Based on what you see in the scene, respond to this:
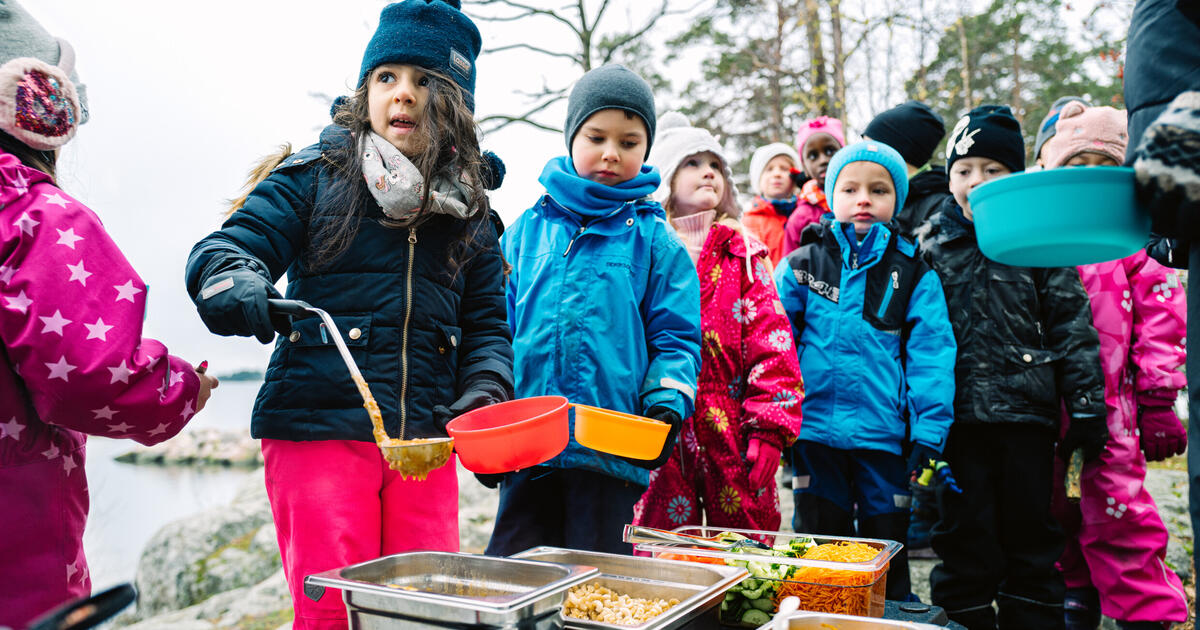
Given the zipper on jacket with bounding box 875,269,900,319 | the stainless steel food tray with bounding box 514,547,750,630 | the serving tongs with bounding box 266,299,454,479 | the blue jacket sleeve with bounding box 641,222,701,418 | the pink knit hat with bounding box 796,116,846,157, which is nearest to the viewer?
the serving tongs with bounding box 266,299,454,479

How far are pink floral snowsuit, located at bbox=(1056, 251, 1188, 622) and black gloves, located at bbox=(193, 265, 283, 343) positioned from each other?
3.29 metres

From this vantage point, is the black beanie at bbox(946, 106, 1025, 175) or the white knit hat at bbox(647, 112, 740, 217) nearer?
the black beanie at bbox(946, 106, 1025, 175)

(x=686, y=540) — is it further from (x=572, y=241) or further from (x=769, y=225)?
(x=769, y=225)

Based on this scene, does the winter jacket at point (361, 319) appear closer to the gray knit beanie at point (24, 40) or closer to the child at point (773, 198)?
the gray knit beanie at point (24, 40)

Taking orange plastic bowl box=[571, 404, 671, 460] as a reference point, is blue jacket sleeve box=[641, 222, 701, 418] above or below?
above

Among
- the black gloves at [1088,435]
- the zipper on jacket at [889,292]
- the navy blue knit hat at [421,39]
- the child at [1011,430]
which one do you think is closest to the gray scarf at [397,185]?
the navy blue knit hat at [421,39]

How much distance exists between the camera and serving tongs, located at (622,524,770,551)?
1.89 meters

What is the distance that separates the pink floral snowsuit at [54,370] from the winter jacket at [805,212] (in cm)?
344

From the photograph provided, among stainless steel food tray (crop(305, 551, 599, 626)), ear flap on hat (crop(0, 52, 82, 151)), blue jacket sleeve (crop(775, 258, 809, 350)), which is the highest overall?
ear flap on hat (crop(0, 52, 82, 151))

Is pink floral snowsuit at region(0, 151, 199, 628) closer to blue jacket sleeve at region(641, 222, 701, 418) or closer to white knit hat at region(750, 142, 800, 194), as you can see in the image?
blue jacket sleeve at region(641, 222, 701, 418)

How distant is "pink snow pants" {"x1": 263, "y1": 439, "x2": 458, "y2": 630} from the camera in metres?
1.74

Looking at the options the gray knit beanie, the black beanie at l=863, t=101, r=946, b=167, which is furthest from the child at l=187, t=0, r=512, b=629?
the black beanie at l=863, t=101, r=946, b=167

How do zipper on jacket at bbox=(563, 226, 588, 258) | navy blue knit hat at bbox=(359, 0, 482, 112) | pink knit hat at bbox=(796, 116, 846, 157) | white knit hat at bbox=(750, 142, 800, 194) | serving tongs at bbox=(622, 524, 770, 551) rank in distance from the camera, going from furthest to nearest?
white knit hat at bbox=(750, 142, 800, 194) < pink knit hat at bbox=(796, 116, 846, 157) < zipper on jacket at bbox=(563, 226, 588, 258) < navy blue knit hat at bbox=(359, 0, 482, 112) < serving tongs at bbox=(622, 524, 770, 551)

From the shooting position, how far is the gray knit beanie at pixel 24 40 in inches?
66.3
